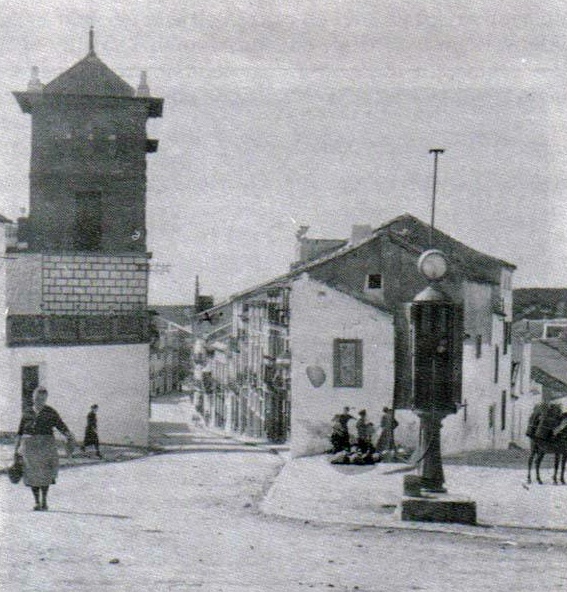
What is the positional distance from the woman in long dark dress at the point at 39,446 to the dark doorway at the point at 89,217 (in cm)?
2077

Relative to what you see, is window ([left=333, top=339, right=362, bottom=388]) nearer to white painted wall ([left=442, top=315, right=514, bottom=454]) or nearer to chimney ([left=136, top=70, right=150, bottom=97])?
white painted wall ([left=442, top=315, right=514, bottom=454])

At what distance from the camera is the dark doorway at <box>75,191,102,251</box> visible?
3362 centimetres

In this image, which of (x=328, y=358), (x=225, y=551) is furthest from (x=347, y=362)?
(x=225, y=551)

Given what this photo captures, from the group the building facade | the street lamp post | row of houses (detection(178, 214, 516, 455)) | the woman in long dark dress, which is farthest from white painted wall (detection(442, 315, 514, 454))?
the woman in long dark dress

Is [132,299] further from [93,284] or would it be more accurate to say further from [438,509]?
[438,509]

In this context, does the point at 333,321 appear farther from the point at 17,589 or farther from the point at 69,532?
the point at 17,589

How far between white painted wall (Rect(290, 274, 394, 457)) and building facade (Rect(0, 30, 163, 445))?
19.8 feet

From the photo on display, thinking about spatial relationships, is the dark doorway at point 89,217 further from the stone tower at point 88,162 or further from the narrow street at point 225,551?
the narrow street at point 225,551

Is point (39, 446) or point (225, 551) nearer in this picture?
point (225, 551)

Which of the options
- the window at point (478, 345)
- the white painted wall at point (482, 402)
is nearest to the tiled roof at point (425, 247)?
the window at point (478, 345)

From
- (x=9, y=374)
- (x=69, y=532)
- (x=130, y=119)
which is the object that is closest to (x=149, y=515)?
(x=69, y=532)

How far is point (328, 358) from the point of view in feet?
90.4

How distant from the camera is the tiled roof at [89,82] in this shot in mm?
33188

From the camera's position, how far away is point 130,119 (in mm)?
33344
